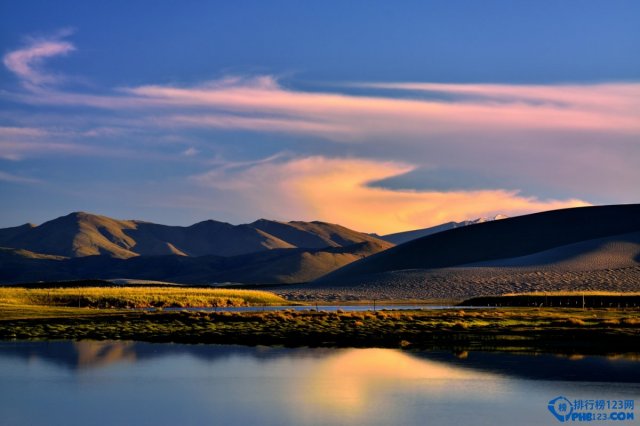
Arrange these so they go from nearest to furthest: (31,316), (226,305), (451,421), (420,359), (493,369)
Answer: (451,421) → (493,369) → (420,359) → (31,316) → (226,305)

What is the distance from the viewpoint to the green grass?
8700cm

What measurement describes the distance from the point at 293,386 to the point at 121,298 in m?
60.5

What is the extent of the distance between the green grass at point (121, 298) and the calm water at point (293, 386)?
42325mm

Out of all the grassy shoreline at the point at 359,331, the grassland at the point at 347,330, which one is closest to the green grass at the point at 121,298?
the grassland at the point at 347,330

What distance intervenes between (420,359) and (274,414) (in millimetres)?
14790

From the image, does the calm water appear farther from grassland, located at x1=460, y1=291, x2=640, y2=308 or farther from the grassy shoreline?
grassland, located at x1=460, y1=291, x2=640, y2=308

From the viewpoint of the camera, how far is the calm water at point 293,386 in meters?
27.9

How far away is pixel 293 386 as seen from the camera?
33.7m

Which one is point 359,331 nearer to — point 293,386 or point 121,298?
point 293,386

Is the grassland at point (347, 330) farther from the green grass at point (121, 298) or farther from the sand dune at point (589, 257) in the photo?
the sand dune at point (589, 257)

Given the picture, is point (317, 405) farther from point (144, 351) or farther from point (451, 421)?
point (144, 351)

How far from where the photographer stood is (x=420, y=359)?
41.8 metres

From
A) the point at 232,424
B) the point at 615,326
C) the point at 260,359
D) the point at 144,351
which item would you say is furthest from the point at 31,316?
the point at 232,424

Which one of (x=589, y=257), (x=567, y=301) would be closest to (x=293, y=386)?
(x=567, y=301)
